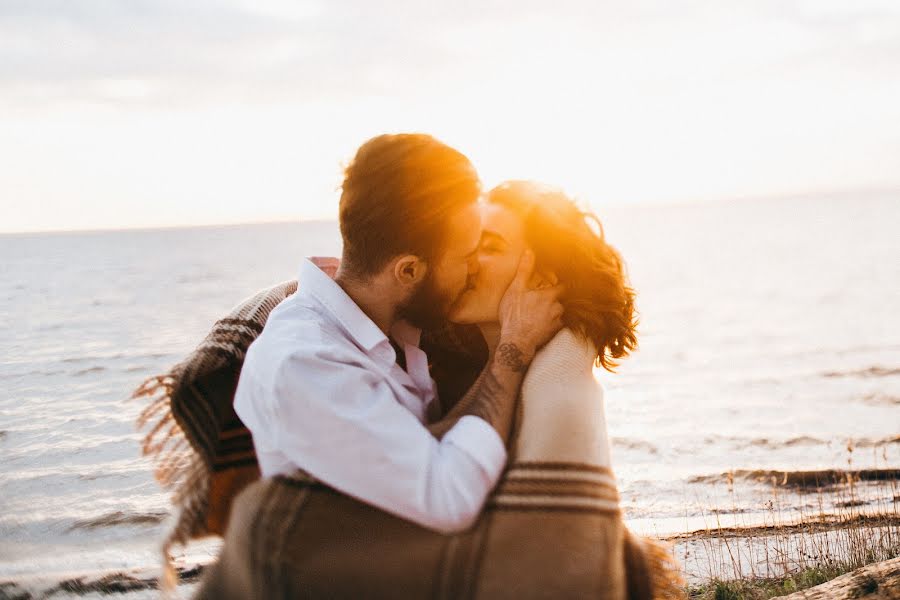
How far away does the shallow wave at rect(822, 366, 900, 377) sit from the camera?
14.9 meters

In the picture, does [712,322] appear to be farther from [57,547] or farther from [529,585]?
[529,585]

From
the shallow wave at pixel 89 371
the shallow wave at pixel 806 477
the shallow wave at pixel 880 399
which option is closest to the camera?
the shallow wave at pixel 806 477

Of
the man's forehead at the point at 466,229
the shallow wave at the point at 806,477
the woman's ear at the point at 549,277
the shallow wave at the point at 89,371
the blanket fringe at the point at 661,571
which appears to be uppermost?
the man's forehead at the point at 466,229

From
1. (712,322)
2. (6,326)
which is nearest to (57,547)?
(712,322)

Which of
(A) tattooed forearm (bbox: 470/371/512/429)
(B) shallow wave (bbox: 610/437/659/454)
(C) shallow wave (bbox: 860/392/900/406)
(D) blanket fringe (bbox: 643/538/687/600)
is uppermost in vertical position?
(A) tattooed forearm (bbox: 470/371/512/429)

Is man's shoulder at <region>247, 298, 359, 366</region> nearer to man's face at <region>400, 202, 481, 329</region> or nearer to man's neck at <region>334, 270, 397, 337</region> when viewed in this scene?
man's neck at <region>334, 270, 397, 337</region>

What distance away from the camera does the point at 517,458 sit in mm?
2406

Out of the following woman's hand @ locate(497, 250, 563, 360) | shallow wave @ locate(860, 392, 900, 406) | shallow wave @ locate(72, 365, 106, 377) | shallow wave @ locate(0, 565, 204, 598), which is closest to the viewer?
woman's hand @ locate(497, 250, 563, 360)

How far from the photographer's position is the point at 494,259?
3064 millimetres

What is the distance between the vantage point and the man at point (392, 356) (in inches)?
87.0

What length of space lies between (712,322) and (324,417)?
24.3 meters

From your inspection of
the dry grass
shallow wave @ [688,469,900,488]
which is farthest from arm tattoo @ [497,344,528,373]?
shallow wave @ [688,469,900,488]

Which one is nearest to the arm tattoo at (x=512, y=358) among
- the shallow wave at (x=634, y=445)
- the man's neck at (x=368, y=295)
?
the man's neck at (x=368, y=295)

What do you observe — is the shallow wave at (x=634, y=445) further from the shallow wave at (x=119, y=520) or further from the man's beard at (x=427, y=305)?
the man's beard at (x=427, y=305)
